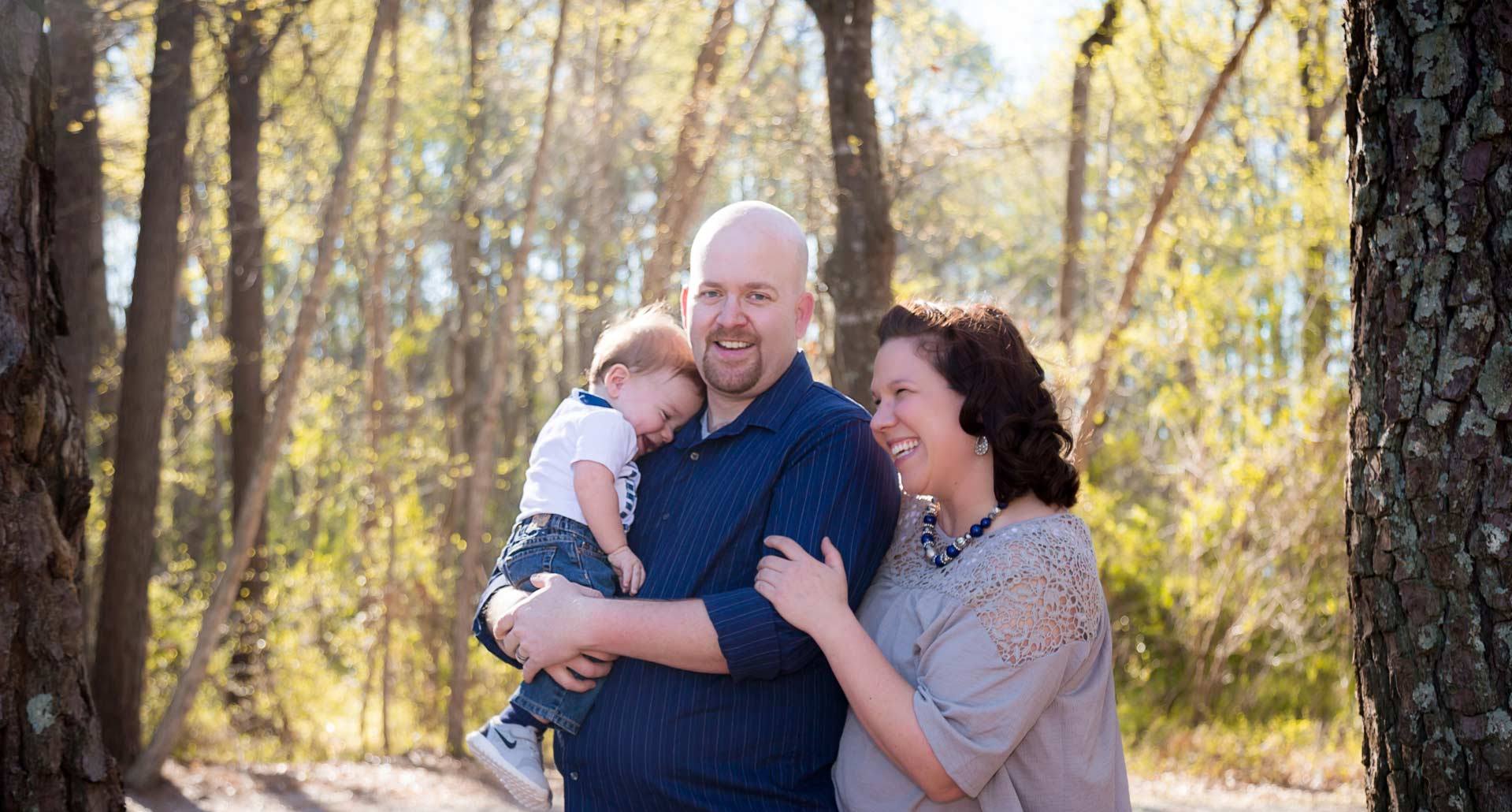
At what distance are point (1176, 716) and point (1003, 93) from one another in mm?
4908

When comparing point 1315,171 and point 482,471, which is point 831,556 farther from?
point 1315,171

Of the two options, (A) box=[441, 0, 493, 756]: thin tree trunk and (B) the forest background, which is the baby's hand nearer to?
(B) the forest background

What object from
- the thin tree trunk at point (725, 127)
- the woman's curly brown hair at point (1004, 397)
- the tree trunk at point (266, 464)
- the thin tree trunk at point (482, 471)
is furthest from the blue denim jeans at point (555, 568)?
the thin tree trunk at point (725, 127)

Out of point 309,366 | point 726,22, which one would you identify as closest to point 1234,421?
point 726,22

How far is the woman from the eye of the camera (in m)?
2.30

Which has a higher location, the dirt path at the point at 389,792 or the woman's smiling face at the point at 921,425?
the woman's smiling face at the point at 921,425

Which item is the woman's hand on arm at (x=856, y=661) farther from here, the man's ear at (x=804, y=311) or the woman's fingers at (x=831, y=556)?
the man's ear at (x=804, y=311)

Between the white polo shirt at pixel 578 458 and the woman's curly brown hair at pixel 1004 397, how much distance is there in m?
0.76

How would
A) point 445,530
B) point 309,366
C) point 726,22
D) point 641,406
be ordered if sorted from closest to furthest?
point 641,406
point 726,22
point 445,530
point 309,366

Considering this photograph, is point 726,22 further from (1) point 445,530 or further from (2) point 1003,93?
(1) point 445,530

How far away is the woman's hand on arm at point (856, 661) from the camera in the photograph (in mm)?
2297

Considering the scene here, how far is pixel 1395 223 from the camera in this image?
239cm

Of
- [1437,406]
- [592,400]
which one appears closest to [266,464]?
[592,400]

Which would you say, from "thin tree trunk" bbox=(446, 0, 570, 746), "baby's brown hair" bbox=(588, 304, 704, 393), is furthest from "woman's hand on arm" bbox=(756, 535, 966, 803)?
"thin tree trunk" bbox=(446, 0, 570, 746)
